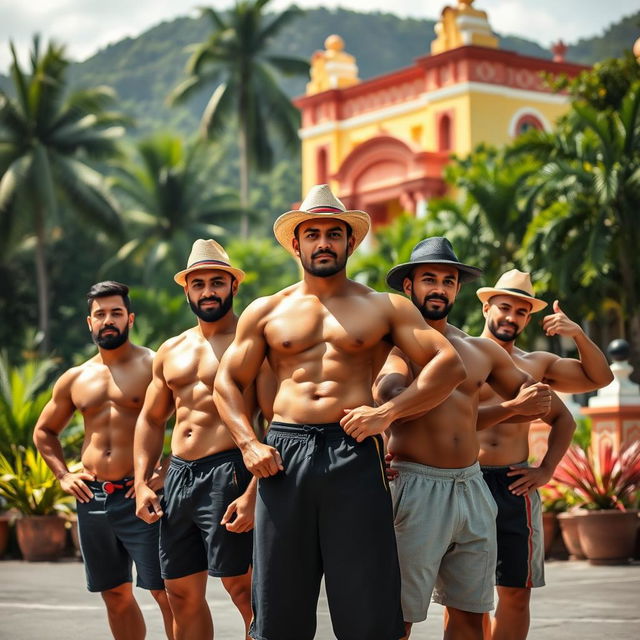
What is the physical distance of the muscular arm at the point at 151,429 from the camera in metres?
6.79

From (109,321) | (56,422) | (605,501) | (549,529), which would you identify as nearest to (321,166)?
(549,529)

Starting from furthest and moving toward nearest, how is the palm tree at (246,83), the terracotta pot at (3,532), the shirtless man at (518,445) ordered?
the palm tree at (246,83) < the terracotta pot at (3,532) < the shirtless man at (518,445)

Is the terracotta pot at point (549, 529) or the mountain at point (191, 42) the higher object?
the mountain at point (191, 42)

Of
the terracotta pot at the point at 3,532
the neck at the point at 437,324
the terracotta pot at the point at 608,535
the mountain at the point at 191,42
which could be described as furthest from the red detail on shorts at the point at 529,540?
the mountain at the point at 191,42

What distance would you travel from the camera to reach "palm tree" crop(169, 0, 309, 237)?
50969mm

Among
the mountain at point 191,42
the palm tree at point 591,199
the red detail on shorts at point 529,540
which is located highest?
the mountain at point 191,42

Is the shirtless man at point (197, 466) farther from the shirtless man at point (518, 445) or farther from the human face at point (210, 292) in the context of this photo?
the shirtless man at point (518, 445)

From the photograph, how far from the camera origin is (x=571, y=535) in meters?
14.2

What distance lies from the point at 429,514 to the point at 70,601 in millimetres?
5961

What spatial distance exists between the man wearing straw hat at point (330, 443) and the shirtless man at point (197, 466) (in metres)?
0.81

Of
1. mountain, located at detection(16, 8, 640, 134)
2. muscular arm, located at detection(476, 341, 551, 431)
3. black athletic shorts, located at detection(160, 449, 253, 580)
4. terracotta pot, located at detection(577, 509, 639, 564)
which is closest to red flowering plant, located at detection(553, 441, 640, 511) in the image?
terracotta pot, located at detection(577, 509, 639, 564)

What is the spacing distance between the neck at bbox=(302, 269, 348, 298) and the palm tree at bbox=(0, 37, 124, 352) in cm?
3842

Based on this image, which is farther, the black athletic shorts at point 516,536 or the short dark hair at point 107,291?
the short dark hair at point 107,291

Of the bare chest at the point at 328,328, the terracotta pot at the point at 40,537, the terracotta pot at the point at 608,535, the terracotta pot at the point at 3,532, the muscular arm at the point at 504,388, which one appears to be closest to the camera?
the bare chest at the point at 328,328
